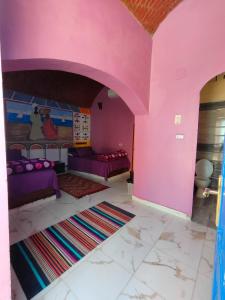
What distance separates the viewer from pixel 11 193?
8.05 feet

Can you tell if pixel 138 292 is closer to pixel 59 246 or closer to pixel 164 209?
pixel 59 246

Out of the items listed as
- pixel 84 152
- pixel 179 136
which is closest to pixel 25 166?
pixel 179 136

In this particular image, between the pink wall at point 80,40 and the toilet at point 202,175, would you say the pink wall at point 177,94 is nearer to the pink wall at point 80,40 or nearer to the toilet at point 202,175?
the pink wall at point 80,40

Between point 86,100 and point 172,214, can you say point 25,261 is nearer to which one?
point 172,214

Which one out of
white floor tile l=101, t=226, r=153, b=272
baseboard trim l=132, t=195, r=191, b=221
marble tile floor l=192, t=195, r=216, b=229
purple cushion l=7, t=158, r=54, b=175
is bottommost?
white floor tile l=101, t=226, r=153, b=272

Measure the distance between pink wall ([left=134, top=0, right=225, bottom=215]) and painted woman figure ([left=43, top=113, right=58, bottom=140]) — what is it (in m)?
3.09

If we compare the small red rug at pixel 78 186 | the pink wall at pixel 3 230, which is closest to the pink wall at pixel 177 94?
the small red rug at pixel 78 186

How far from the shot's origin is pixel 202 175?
3293mm

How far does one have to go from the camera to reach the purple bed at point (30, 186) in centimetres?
247

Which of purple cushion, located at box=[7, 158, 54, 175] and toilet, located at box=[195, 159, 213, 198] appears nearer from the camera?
purple cushion, located at box=[7, 158, 54, 175]

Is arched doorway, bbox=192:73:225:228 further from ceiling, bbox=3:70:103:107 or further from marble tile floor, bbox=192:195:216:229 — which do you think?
ceiling, bbox=3:70:103:107

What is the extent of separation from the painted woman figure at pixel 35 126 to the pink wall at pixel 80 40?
10.2 ft

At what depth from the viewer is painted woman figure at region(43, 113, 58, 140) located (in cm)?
474

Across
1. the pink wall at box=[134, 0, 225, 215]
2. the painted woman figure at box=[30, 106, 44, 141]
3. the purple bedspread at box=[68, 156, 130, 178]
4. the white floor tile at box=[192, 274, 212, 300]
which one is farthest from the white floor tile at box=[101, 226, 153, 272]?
the painted woman figure at box=[30, 106, 44, 141]
